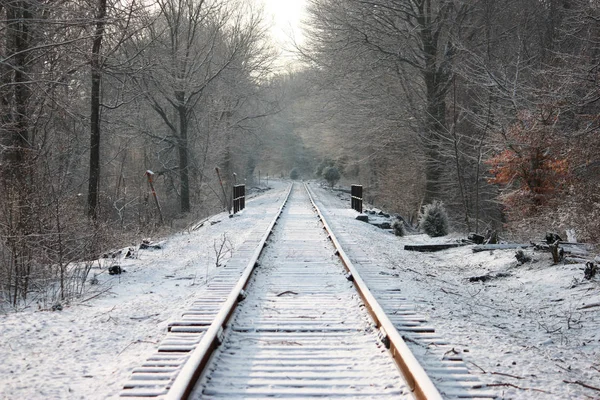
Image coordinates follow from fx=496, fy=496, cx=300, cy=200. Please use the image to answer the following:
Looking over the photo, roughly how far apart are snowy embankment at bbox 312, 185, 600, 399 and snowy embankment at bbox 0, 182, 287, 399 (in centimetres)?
288

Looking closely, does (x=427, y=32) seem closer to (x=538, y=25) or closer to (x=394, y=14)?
(x=394, y=14)

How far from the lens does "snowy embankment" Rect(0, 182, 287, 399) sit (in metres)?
3.76

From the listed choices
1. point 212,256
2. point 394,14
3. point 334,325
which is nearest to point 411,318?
point 334,325

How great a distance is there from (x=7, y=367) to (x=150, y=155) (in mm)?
30629

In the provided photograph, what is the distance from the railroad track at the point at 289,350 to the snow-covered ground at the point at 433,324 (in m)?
0.30

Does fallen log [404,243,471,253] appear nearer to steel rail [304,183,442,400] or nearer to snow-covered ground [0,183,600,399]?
snow-covered ground [0,183,600,399]

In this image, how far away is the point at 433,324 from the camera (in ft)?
16.9

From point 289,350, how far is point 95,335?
2.06 meters

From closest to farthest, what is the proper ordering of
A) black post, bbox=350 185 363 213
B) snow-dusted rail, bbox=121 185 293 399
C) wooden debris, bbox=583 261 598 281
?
snow-dusted rail, bbox=121 185 293 399, wooden debris, bbox=583 261 598 281, black post, bbox=350 185 363 213

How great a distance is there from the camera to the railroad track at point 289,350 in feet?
11.5

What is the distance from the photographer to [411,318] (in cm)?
529

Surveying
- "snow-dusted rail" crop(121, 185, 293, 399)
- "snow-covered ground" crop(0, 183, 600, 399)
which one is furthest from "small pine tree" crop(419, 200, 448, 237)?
"snow-dusted rail" crop(121, 185, 293, 399)

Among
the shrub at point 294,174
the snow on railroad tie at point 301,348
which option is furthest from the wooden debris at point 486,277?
the shrub at point 294,174

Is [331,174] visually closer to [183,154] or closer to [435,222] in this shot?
[183,154]
